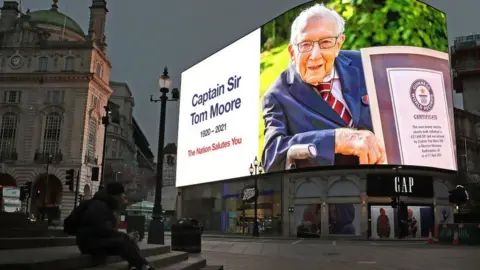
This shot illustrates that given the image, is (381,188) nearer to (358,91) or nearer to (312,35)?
(358,91)

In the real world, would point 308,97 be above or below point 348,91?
below

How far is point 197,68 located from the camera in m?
55.3

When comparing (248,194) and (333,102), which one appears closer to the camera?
(333,102)

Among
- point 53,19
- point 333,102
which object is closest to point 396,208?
point 333,102

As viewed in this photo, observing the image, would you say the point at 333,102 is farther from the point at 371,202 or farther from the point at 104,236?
the point at 104,236

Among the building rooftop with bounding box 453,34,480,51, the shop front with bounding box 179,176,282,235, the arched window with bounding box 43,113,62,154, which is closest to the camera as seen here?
the shop front with bounding box 179,176,282,235

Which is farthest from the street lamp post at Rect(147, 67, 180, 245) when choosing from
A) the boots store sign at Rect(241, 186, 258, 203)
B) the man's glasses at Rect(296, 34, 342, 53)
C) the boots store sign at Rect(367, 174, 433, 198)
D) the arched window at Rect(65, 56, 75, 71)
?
the arched window at Rect(65, 56, 75, 71)

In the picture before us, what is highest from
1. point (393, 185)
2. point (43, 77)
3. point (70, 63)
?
point (70, 63)

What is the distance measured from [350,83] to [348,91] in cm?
74

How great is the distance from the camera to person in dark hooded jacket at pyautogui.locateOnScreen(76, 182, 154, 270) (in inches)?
257

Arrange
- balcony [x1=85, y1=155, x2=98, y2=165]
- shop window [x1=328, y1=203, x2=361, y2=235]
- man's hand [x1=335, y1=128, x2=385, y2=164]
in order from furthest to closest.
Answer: balcony [x1=85, y1=155, x2=98, y2=165] → shop window [x1=328, y1=203, x2=361, y2=235] → man's hand [x1=335, y1=128, x2=385, y2=164]

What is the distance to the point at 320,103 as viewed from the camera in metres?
39.9

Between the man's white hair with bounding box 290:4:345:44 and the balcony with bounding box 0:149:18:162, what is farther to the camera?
the balcony with bounding box 0:149:18:162

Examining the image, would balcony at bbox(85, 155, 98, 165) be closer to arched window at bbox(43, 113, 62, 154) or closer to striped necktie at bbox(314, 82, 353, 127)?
arched window at bbox(43, 113, 62, 154)
